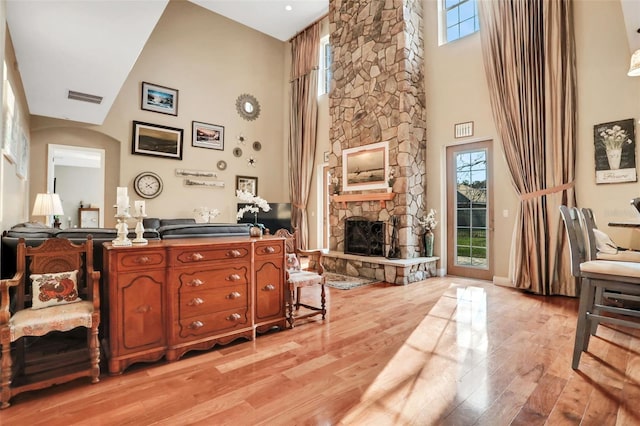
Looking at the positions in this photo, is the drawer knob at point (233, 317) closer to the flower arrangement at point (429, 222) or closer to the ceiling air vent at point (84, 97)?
the flower arrangement at point (429, 222)

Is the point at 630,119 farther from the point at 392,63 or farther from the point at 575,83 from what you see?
the point at 392,63

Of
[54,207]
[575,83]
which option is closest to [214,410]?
[54,207]

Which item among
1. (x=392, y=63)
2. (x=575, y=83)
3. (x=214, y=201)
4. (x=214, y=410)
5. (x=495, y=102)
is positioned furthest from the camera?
(x=214, y=201)

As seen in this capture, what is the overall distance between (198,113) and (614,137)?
7.60 metres

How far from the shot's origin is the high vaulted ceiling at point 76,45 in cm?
287

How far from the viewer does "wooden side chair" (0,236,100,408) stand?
183cm

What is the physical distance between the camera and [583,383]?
1969mm

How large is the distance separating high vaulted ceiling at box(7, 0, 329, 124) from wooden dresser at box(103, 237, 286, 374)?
7.30 feet

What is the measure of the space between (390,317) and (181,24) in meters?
7.81

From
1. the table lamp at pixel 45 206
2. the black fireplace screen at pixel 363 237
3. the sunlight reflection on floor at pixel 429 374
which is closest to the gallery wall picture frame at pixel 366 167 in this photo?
the black fireplace screen at pixel 363 237

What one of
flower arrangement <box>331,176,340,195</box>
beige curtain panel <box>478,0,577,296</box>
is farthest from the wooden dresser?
flower arrangement <box>331,176,340,195</box>

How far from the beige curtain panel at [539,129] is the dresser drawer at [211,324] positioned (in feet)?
12.4

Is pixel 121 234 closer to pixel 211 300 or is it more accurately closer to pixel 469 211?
pixel 211 300

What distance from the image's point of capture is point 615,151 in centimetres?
383
